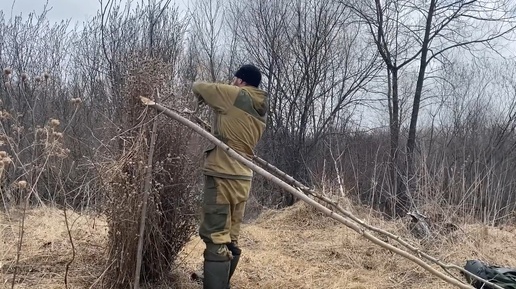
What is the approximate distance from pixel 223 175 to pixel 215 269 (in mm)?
740

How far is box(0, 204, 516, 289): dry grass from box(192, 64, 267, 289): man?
2.17 ft

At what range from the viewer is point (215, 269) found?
372 cm

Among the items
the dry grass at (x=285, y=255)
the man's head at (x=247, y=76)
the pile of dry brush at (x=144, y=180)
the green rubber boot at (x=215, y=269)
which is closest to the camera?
the pile of dry brush at (x=144, y=180)

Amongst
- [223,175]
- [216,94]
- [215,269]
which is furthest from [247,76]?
[215,269]

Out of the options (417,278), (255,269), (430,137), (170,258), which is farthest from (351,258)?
(430,137)

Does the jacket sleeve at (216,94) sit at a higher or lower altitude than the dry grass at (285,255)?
higher

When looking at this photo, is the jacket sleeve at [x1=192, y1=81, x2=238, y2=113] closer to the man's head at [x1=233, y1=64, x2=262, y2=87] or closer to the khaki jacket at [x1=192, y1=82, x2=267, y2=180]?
the khaki jacket at [x1=192, y1=82, x2=267, y2=180]

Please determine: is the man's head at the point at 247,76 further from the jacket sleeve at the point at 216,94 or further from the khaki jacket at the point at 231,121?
the jacket sleeve at the point at 216,94

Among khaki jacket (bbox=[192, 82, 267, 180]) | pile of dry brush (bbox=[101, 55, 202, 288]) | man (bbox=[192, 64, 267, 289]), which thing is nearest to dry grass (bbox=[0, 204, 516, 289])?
pile of dry brush (bbox=[101, 55, 202, 288])

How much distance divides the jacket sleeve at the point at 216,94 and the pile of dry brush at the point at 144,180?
30 centimetres

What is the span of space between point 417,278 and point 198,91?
361cm

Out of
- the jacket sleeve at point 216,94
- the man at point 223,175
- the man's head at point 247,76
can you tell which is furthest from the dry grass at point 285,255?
the man's head at point 247,76

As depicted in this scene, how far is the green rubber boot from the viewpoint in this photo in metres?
3.71

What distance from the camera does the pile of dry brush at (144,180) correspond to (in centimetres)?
359
